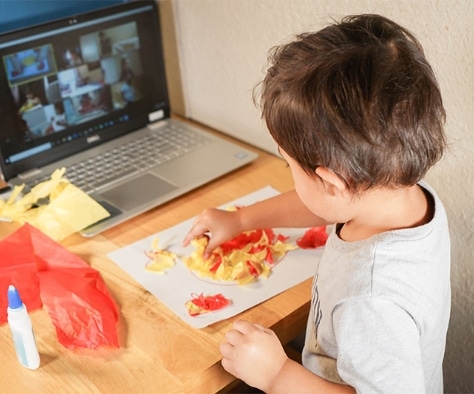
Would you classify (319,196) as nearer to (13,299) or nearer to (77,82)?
(13,299)

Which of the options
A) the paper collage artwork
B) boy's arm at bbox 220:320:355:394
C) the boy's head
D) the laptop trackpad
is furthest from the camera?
the laptop trackpad

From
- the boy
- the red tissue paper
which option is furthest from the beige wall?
the red tissue paper

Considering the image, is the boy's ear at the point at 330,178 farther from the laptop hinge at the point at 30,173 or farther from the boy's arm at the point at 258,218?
the laptop hinge at the point at 30,173

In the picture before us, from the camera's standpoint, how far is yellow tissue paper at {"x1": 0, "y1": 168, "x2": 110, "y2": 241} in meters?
1.15

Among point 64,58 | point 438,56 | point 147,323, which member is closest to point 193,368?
point 147,323

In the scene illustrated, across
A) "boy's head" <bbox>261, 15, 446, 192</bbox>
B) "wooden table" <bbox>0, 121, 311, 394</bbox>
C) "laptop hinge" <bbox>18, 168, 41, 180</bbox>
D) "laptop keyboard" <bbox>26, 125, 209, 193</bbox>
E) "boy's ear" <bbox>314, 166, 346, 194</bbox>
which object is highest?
"boy's head" <bbox>261, 15, 446, 192</bbox>

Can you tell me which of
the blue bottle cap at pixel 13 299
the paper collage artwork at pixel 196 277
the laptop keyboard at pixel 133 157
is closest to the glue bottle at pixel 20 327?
the blue bottle cap at pixel 13 299

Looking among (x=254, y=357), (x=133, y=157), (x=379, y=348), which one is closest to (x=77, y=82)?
(x=133, y=157)

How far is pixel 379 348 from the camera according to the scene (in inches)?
30.3

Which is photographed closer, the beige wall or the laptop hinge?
the beige wall

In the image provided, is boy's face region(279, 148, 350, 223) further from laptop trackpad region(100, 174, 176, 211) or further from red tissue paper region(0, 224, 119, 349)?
laptop trackpad region(100, 174, 176, 211)

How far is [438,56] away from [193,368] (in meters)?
0.56

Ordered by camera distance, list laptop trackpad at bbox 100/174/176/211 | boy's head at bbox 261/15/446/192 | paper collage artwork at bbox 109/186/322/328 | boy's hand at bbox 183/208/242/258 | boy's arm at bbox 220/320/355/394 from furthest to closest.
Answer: laptop trackpad at bbox 100/174/176/211 → boy's hand at bbox 183/208/242/258 → paper collage artwork at bbox 109/186/322/328 → boy's arm at bbox 220/320/355/394 → boy's head at bbox 261/15/446/192

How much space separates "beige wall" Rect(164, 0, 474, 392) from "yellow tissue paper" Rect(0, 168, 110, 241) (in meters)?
0.38
